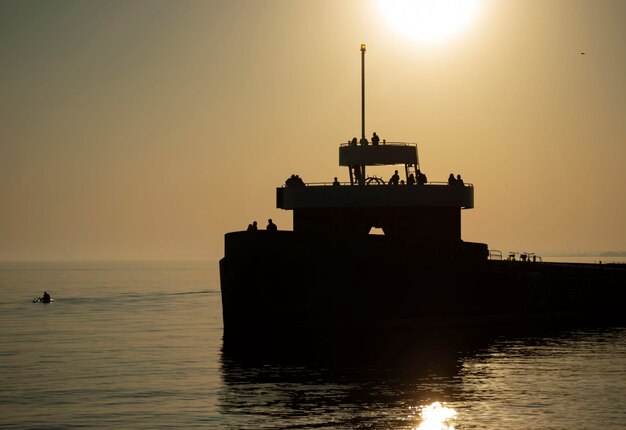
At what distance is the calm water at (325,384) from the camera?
1367 inches

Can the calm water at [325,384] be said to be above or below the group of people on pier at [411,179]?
below

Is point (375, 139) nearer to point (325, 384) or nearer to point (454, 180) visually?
point (454, 180)

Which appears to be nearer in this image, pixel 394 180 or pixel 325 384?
pixel 325 384

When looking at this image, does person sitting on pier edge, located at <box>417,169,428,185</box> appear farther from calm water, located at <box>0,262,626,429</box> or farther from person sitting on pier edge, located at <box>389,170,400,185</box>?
calm water, located at <box>0,262,626,429</box>

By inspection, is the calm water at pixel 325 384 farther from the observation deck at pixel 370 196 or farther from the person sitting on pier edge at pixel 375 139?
the person sitting on pier edge at pixel 375 139

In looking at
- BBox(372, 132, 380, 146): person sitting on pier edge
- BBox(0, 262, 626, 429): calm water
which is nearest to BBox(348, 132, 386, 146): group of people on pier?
BBox(372, 132, 380, 146): person sitting on pier edge

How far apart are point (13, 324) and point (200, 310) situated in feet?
56.7

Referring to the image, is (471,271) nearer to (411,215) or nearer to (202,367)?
(411,215)

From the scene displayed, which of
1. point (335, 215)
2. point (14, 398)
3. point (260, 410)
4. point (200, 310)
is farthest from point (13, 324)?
point (260, 410)

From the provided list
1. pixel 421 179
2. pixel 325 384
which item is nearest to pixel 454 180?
pixel 421 179

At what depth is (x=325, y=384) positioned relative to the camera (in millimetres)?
40969

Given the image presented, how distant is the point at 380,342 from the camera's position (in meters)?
52.1

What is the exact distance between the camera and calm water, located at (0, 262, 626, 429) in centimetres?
3472

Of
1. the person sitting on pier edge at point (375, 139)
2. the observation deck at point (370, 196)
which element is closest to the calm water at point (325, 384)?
the observation deck at point (370, 196)
